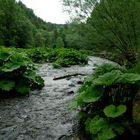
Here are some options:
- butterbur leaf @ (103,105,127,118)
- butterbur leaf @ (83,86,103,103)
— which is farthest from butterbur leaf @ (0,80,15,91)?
butterbur leaf @ (103,105,127,118)

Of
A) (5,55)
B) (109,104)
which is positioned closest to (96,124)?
(109,104)

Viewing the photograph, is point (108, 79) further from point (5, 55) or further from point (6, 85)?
point (5, 55)

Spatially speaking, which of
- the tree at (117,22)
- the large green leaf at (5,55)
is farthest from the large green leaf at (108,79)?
the tree at (117,22)

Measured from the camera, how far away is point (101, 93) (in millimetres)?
5047

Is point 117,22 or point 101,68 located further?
point 117,22

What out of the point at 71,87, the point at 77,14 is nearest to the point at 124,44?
the point at 77,14

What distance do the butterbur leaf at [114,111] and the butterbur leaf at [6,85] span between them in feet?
12.9

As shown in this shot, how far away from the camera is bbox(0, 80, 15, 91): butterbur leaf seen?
26.1ft

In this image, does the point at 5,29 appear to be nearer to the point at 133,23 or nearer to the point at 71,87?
the point at 133,23

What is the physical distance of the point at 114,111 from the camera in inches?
182

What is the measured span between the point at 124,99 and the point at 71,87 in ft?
14.2

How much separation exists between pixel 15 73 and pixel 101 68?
2.52 metres

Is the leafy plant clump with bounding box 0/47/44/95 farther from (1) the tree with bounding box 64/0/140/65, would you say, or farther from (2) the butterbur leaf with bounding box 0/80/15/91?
(1) the tree with bounding box 64/0/140/65

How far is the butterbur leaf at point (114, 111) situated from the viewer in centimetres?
448
